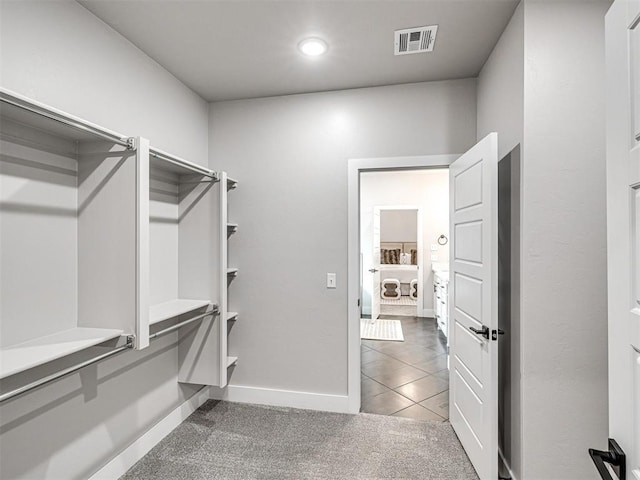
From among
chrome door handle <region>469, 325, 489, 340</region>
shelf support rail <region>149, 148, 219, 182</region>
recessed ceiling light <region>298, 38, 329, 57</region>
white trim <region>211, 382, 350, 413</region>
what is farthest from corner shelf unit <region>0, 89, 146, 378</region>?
chrome door handle <region>469, 325, 489, 340</region>

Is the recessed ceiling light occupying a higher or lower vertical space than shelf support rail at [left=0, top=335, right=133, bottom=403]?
higher

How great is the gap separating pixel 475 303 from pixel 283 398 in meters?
1.79

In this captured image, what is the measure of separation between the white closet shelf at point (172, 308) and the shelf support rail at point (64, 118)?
3.15 ft

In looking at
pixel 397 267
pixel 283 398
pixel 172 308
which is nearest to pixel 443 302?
pixel 397 267

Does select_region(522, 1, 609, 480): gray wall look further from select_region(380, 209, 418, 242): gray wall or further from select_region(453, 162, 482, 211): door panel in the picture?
select_region(380, 209, 418, 242): gray wall

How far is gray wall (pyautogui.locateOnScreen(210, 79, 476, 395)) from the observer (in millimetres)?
2869

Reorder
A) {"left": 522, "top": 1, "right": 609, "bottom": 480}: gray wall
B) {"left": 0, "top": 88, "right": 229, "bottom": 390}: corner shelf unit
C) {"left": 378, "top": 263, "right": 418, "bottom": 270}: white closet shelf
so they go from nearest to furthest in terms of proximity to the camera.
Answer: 1. {"left": 0, "top": 88, "right": 229, "bottom": 390}: corner shelf unit
2. {"left": 522, "top": 1, "right": 609, "bottom": 480}: gray wall
3. {"left": 378, "top": 263, "right": 418, "bottom": 270}: white closet shelf

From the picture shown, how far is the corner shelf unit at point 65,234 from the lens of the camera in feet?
4.96

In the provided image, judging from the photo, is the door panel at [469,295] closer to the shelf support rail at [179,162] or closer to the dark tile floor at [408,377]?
the dark tile floor at [408,377]

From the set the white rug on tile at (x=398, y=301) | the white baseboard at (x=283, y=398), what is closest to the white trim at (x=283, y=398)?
the white baseboard at (x=283, y=398)

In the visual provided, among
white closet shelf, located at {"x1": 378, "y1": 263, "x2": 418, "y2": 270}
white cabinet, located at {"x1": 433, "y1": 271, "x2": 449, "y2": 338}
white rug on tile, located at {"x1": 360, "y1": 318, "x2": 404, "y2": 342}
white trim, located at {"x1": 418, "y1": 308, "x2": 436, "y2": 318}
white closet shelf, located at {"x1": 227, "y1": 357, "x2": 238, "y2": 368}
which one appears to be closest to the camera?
white closet shelf, located at {"x1": 227, "y1": 357, "x2": 238, "y2": 368}

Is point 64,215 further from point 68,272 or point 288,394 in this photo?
point 288,394

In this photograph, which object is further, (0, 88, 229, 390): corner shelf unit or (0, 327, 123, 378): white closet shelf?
(0, 88, 229, 390): corner shelf unit

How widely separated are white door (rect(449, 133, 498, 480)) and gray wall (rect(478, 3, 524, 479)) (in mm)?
144
